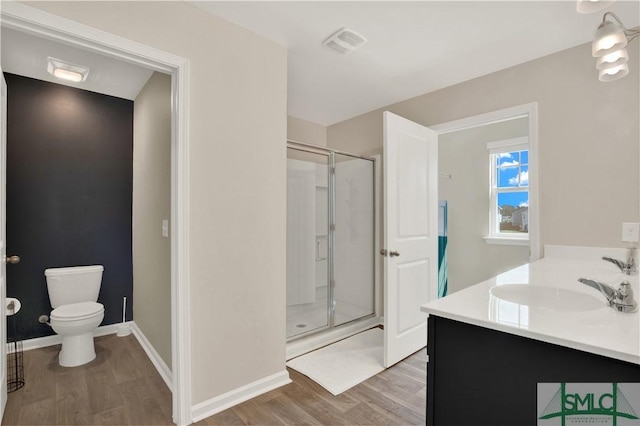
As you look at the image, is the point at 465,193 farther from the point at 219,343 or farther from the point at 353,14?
the point at 219,343

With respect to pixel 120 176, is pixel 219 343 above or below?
below

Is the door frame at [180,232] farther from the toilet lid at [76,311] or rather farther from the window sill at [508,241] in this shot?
the window sill at [508,241]

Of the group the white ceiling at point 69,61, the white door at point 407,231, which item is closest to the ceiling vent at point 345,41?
the white door at point 407,231

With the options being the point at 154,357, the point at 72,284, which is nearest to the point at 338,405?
the point at 154,357

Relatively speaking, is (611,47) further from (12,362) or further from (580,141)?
(12,362)

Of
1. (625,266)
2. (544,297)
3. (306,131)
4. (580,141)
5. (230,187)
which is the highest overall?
(306,131)

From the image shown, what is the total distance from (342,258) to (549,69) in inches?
93.6

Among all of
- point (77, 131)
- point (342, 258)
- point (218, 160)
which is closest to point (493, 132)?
point (342, 258)

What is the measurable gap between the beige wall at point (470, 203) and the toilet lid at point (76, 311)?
391 centimetres

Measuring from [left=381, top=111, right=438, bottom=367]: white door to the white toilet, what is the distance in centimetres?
233

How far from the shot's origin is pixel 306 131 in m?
3.89

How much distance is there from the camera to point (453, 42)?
2137 millimetres

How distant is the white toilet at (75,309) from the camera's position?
240cm

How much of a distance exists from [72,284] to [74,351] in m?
0.59
